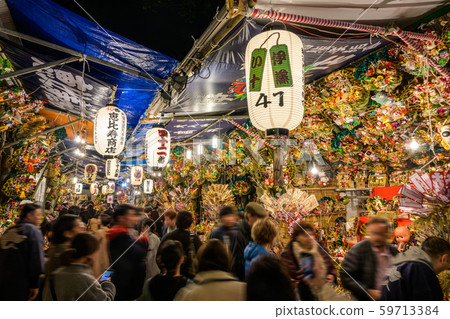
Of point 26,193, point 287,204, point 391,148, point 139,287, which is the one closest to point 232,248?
point 139,287

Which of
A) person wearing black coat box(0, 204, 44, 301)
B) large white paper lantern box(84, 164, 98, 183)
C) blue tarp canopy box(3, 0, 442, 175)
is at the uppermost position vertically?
blue tarp canopy box(3, 0, 442, 175)

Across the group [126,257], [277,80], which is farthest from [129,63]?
[126,257]

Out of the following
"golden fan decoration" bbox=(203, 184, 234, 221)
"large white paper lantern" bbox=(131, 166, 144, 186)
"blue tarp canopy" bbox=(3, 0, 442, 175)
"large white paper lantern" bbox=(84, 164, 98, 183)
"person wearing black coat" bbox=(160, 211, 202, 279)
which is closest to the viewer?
"person wearing black coat" bbox=(160, 211, 202, 279)

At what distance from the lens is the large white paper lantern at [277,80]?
3402 millimetres

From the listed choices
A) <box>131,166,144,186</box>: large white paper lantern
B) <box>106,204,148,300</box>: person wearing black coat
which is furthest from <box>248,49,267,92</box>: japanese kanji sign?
<box>131,166,144,186</box>: large white paper lantern

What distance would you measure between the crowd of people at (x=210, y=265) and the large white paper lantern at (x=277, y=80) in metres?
1.32

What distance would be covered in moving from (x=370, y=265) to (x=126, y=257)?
9.39 ft

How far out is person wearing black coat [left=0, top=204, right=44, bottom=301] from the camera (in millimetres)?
3252

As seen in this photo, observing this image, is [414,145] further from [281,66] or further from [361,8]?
[281,66]

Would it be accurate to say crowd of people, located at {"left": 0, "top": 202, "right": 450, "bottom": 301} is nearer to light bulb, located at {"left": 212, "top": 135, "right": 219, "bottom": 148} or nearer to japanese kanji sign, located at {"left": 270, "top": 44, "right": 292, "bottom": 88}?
japanese kanji sign, located at {"left": 270, "top": 44, "right": 292, "bottom": 88}

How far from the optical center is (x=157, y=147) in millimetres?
7297

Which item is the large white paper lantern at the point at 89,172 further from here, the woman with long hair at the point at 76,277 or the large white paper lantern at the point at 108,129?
the woman with long hair at the point at 76,277

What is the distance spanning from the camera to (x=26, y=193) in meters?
7.61

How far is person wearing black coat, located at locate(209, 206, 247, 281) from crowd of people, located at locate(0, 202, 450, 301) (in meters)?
0.01
